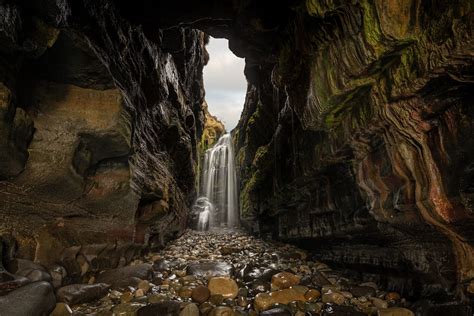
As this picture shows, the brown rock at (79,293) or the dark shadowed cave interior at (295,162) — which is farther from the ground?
the dark shadowed cave interior at (295,162)

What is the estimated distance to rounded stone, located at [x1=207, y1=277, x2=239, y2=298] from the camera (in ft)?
18.4

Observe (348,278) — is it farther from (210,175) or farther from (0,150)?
(210,175)

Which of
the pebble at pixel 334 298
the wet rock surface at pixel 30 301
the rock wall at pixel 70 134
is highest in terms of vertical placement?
the rock wall at pixel 70 134

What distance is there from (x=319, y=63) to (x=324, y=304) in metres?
4.73

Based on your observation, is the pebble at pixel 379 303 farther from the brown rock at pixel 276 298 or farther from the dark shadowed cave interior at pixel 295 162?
the brown rock at pixel 276 298

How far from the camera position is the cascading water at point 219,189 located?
1038 inches

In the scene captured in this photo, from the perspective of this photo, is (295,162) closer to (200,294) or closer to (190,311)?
(200,294)

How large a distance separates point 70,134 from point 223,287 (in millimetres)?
4327

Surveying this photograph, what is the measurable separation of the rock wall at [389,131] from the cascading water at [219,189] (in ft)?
59.4

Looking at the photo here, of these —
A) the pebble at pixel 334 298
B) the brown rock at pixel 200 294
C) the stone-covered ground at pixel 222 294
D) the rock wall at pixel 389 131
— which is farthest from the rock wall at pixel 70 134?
the pebble at pixel 334 298

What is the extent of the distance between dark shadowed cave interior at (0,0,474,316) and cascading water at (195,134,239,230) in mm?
17080

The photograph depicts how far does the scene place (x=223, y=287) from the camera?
18.8 ft

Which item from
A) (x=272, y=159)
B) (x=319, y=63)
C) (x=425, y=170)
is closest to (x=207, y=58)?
(x=272, y=159)

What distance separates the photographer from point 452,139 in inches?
146
